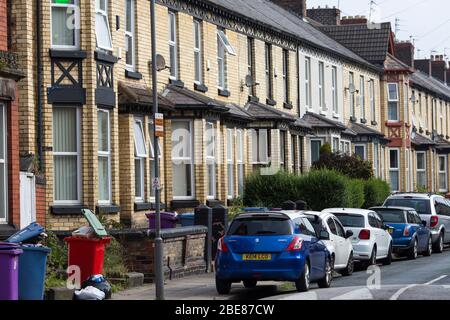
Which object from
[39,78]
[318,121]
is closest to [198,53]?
[39,78]

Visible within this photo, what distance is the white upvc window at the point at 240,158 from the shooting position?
137ft

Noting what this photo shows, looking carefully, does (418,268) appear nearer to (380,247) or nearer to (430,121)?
(380,247)

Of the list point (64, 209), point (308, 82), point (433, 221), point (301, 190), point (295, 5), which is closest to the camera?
point (64, 209)

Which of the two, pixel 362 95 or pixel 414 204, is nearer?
pixel 414 204

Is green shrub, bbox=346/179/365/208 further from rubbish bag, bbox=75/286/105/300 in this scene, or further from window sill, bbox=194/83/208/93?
rubbish bag, bbox=75/286/105/300

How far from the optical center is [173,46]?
3672 centimetres

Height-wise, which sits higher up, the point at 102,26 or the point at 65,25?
the point at 102,26

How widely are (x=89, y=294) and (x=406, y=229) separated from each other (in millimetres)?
17495

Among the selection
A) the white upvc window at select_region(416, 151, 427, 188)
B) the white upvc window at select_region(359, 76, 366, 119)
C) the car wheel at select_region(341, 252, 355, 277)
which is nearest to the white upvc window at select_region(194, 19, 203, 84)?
the car wheel at select_region(341, 252, 355, 277)

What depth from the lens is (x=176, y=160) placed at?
3619 cm

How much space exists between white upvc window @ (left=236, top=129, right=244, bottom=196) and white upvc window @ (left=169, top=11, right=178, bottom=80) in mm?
5558

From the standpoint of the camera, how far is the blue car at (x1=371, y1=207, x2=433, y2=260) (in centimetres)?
3641

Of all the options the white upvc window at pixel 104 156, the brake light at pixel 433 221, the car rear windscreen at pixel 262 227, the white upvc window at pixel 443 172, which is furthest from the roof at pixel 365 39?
the car rear windscreen at pixel 262 227

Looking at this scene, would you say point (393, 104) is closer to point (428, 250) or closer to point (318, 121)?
point (318, 121)
